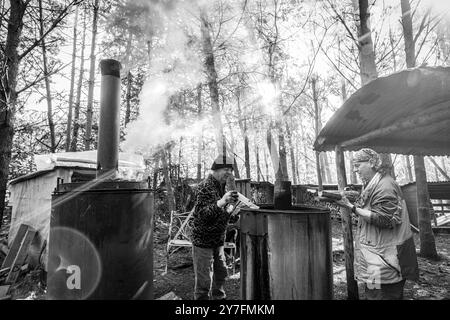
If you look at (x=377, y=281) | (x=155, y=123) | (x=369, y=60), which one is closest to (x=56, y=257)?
(x=377, y=281)

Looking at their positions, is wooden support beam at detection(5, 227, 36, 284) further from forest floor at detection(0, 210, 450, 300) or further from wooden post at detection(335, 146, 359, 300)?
wooden post at detection(335, 146, 359, 300)

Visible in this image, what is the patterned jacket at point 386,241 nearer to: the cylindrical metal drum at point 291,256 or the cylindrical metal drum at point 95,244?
the cylindrical metal drum at point 291,256

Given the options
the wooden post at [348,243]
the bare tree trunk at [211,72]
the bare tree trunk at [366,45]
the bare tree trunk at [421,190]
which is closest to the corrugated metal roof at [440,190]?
the bare tree trunk at [421,190]

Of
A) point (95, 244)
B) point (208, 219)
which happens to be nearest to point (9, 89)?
point (95, 244)

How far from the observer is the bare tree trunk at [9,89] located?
462 centimetres

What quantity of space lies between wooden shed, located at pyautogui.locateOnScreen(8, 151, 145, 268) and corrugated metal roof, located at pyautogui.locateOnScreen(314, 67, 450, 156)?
5186 millimetres

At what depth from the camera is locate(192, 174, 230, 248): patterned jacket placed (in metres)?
3.48

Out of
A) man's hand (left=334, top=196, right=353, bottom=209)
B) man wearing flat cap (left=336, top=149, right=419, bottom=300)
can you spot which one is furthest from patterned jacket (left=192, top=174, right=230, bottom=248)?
man wearing flat cap (left=336, top=149, right=419, bottom=300)

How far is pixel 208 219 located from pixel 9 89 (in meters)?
4.25

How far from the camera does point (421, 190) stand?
696cm

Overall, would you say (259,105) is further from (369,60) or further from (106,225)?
(106,225)
